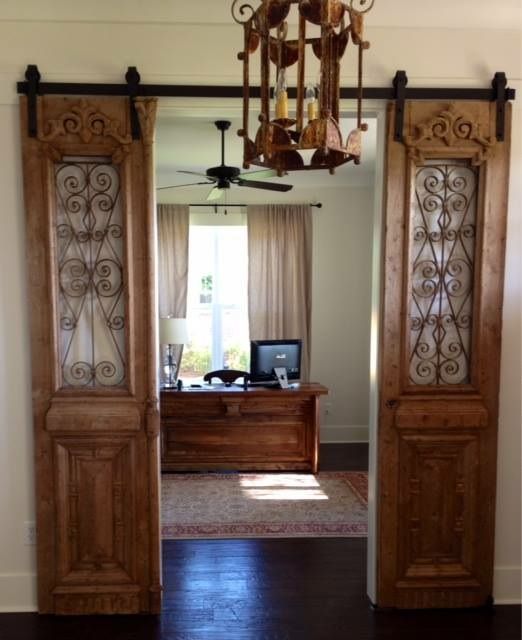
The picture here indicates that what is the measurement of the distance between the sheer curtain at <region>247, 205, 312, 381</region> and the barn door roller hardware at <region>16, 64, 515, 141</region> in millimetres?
3340

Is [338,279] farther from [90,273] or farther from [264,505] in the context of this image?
[90,273]

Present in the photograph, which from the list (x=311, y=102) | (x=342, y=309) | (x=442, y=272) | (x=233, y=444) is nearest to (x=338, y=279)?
(x=342, y=309)

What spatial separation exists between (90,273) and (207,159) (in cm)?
300

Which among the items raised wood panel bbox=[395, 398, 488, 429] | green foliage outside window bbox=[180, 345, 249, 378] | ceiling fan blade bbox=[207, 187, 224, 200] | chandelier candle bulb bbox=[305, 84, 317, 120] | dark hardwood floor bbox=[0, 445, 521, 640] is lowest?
dark hardwood floor bbox=[0, 445, 521, 640]

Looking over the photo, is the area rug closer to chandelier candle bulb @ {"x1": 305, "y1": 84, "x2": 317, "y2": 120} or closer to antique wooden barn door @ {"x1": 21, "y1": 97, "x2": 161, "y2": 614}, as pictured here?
antique wooden barn door @ {"x1": 21, "y1": 97, "x2": 161, "y2": 614}

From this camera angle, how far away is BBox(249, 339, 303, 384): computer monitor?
4.86 meters

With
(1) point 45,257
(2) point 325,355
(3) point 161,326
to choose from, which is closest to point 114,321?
(1) point 45,257

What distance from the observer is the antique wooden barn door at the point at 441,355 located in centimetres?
244

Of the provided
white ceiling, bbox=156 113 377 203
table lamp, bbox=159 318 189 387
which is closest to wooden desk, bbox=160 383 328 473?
table lamp, bbox=159 318 189 387

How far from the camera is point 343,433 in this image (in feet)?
19.2

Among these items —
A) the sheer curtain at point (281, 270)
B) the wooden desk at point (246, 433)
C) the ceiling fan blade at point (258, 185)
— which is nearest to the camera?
the ceiling fan blade at point (258, 185)

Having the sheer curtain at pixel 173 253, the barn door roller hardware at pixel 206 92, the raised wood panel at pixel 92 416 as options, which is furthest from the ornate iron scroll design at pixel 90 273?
the sheer curtain at pixel 173 253

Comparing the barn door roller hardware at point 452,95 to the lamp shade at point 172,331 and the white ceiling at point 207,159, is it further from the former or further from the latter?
the lamp shade at point 172,331

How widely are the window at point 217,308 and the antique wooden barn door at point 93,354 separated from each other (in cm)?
345
